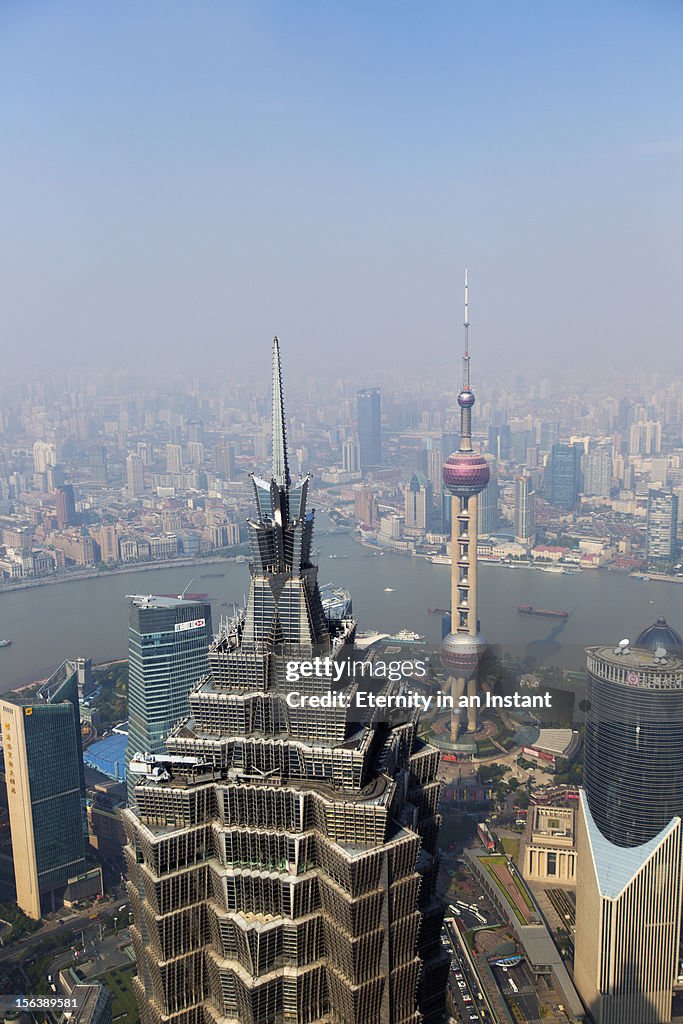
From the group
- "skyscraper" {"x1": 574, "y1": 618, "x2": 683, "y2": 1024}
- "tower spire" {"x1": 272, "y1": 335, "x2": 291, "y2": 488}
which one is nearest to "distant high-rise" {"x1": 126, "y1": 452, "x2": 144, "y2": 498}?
"skyscraper" {"x1": 574, "y1": 618, "x2": 683, "y2": 1024}

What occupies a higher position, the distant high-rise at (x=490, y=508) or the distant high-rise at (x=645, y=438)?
the distant high-rise at (x=645, y=438)

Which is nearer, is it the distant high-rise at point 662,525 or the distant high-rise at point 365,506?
the distant high-rise at point 662,525

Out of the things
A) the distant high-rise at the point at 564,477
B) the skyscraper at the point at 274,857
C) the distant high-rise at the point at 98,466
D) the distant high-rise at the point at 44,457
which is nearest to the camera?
the skyscraper at the point at 274,857

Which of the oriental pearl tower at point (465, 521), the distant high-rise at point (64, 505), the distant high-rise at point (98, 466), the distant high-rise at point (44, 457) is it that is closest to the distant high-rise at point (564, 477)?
the oriental pearl tower at point (465, 521)

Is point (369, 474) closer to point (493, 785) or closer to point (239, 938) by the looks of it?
point (493, 785)

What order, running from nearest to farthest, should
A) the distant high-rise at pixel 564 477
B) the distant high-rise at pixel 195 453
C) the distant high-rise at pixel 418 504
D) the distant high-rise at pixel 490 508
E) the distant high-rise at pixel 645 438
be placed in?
the distant high-rise at pixel 490 508, the distant high-rise at pixel 645 438, the distant high-rise at pixel 564 477, the distant high-rise at pixel 418 504, the distant high-rise at pixel 195 453

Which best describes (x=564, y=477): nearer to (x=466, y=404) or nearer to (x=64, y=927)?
(x=466, y=404)

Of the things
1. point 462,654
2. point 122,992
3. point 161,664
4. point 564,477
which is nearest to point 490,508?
point 564,477

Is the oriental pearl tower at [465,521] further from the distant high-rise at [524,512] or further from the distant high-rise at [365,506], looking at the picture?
the distant high-rise at [365,506]
